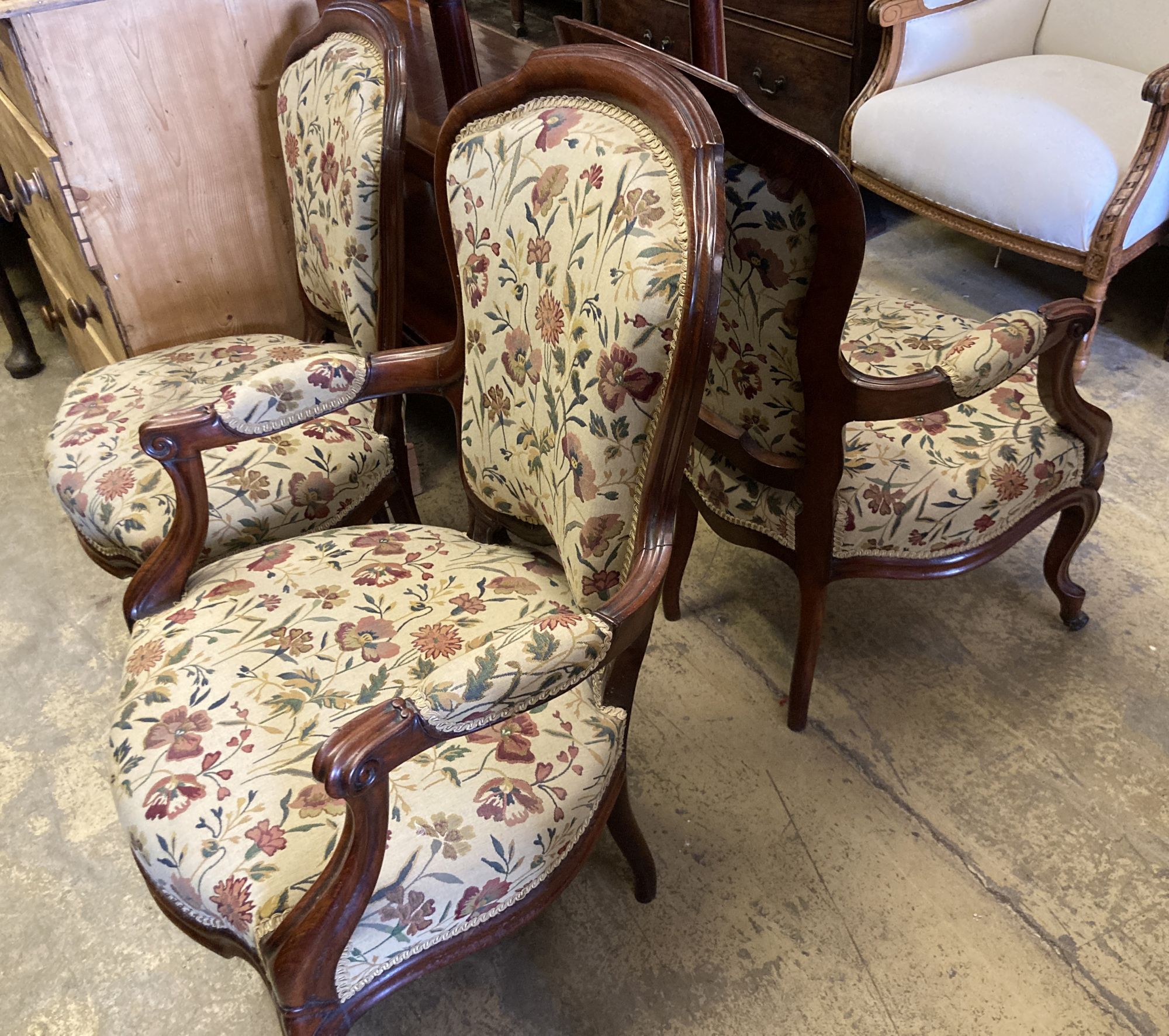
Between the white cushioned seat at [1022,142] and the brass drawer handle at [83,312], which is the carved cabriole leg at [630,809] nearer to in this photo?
the brass drawer handle at [83,312]

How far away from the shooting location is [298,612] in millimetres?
1158

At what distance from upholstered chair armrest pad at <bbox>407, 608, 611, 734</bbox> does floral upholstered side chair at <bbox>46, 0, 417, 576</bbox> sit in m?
0.56

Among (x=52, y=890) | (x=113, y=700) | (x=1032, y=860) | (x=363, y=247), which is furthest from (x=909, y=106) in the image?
(x=52, y=890)

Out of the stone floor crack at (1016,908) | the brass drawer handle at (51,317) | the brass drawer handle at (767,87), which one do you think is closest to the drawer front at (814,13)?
the brass drawer handle at (767,87)

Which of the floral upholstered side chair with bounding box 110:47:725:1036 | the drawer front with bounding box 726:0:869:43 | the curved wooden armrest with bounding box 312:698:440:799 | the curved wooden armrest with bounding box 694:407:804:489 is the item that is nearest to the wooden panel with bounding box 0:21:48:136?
the floral upholstered side chair with bounding box 110:47:725:1036

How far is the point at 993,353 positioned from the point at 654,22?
2418 millimetres

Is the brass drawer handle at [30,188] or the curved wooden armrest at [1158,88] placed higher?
the brass drawer handle at [30,188]

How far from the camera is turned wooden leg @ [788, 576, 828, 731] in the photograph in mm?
1436

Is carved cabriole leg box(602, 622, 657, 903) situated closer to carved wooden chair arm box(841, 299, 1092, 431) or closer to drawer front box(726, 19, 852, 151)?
carved wooden chair arm box(841, 299, 1092, 431)

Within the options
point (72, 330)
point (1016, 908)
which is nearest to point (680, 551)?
point (1016, 908)

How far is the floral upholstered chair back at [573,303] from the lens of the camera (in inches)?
35.2

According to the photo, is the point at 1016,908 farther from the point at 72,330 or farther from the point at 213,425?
the point at 72,330

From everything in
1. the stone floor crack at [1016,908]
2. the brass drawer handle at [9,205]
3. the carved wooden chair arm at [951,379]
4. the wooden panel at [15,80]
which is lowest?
the stone floor crack at [1016,908]

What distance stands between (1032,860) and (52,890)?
4.46 ft
